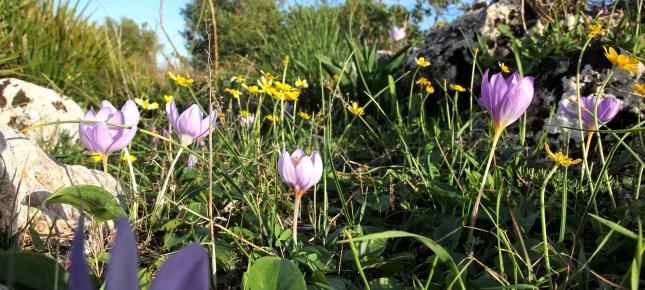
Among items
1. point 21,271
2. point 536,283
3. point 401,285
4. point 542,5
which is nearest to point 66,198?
point 21,271

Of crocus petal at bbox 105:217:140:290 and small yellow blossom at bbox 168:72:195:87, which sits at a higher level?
small yellow blossom at bbox 168:72:195:87

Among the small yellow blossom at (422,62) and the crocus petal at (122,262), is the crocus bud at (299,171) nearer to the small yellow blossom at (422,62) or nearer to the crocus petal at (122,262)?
the crocus petal at (122,262)

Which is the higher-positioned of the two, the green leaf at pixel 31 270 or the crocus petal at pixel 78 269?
the crocus petal at pixel 78 269

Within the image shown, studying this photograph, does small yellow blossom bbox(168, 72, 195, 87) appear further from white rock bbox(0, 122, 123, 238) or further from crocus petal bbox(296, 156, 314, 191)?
crocus petal bbox(296, 156, 314, 191)

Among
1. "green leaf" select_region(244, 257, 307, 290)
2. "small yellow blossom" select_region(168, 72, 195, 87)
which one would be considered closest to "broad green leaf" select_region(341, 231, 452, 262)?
"green leaf" select_region(244, 257, 307, 290)

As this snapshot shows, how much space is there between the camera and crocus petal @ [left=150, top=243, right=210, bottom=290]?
0.35 m

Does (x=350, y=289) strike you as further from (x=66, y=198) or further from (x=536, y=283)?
(x=66, y=198)

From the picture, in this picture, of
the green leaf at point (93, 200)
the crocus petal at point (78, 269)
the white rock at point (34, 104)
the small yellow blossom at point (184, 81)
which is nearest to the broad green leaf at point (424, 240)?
the crocus petal at point (78, 269)

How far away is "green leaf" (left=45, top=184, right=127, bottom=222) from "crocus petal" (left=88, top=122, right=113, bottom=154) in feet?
0.34

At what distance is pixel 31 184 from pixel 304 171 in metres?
0.79

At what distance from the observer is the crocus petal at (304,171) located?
48.3 inches

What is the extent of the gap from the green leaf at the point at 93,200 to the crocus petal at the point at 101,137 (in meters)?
0.10

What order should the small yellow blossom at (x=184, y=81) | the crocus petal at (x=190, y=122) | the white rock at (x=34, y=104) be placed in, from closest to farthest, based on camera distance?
the crocus petal at (x=190, y=122) → the small yellow blossom at (x=184, y=81) → the white rock at (x=34, y=104)

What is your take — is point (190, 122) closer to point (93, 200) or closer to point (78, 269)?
point (93, 200)
